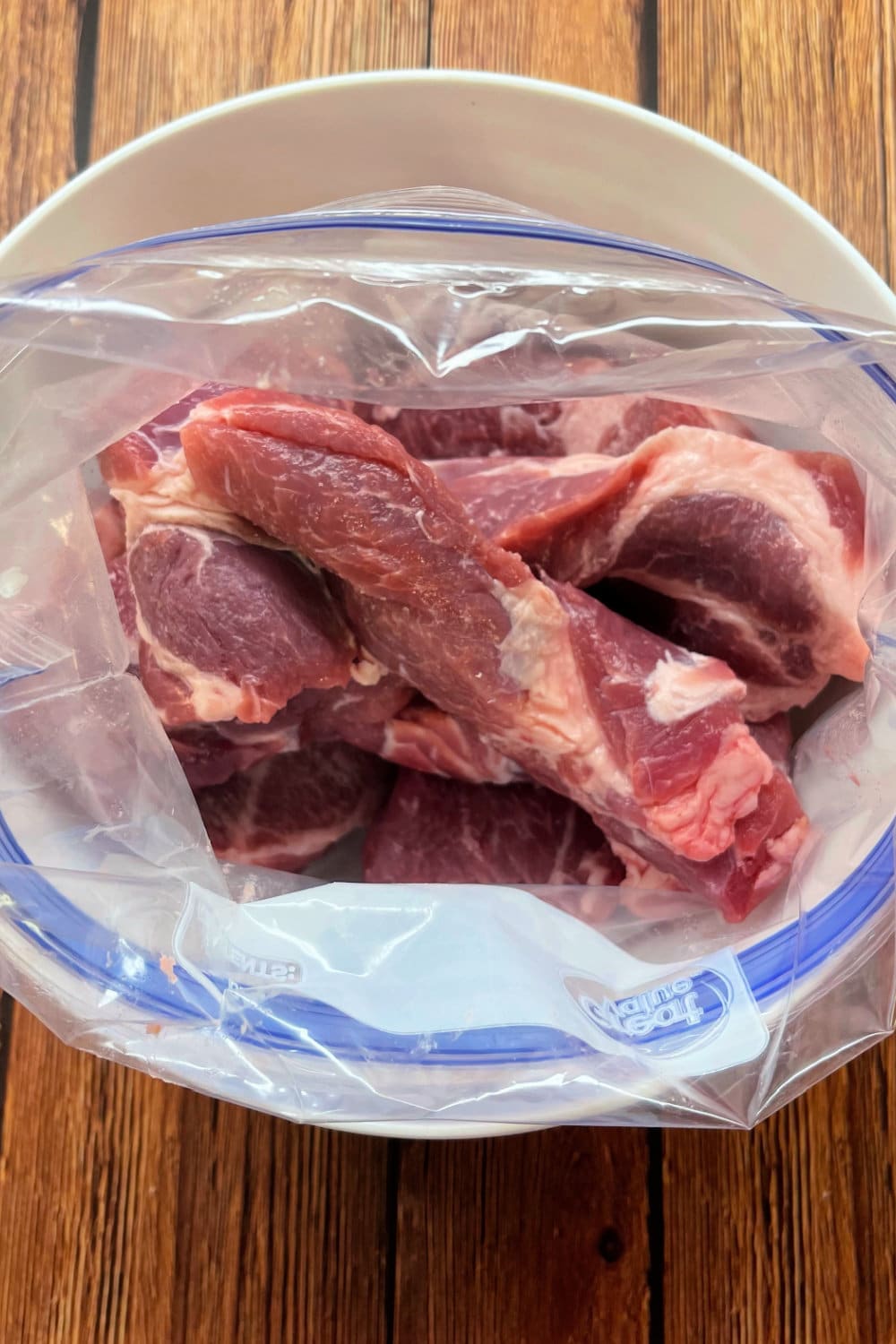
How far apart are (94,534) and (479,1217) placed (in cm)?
76

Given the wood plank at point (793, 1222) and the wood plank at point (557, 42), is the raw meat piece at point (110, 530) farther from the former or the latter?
the wood plank at point (793, 1222)

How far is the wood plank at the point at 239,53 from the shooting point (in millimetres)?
1186

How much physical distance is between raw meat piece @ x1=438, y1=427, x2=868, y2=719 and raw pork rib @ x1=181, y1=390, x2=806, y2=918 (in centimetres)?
7

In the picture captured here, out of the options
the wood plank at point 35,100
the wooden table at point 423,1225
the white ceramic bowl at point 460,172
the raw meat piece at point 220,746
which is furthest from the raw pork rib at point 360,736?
the wood plank at point 35,100

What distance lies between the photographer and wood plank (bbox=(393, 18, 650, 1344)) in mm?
1021

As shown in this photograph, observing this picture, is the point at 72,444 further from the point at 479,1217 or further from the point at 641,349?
the point at 479,1217

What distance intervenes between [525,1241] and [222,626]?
2.24 feet

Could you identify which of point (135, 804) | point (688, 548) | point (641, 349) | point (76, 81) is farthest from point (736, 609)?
point (76, 81)

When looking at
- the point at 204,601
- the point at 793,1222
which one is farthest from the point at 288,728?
the point at 793,1222

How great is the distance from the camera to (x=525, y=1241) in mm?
1032

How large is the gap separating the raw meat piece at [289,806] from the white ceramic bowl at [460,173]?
52 centimetres

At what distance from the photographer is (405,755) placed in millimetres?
1009

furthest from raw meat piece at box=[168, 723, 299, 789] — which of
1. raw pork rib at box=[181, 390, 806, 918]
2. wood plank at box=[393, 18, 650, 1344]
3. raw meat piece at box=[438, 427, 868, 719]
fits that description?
wood plank at box=[393, 18, 650, 1344]

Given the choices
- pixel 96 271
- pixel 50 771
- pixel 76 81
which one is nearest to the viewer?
pixel 96 271
